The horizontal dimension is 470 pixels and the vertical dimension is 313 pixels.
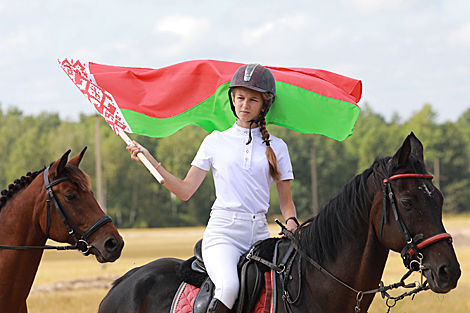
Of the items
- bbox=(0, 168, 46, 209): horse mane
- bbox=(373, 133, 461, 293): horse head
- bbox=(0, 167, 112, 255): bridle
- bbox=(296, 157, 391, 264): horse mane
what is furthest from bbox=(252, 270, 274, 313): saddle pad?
bbox=(0, 168, 46, 209): horse mane

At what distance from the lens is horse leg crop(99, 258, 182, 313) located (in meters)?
4.31

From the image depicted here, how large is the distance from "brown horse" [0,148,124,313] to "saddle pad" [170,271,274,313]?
971 millimetres

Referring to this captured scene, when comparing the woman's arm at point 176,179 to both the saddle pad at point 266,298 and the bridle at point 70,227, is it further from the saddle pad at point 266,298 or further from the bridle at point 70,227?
the bridle at point 70,227

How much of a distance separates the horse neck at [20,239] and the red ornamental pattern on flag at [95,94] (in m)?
1.01

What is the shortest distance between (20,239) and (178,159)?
65.4m

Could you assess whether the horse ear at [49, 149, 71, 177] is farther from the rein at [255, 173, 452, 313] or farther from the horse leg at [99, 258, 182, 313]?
the rein at [255, 173, 452, 313]

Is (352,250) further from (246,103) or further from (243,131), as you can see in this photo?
(246,103)

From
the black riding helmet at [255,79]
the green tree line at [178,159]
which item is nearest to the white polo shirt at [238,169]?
the black riding helmet at [255,79]

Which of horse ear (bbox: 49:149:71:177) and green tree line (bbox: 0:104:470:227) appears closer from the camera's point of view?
horse ear (bbox: 49:149:71:177)

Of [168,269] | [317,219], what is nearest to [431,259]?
[317,219]

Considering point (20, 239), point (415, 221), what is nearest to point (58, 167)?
point (20, 239)

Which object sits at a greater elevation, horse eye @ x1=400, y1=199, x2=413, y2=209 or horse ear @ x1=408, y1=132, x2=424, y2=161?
horse ear @ x1=408, y1=132, x2=424, y2=161

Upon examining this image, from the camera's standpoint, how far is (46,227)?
16.1ft

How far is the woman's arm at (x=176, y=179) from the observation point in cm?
390
